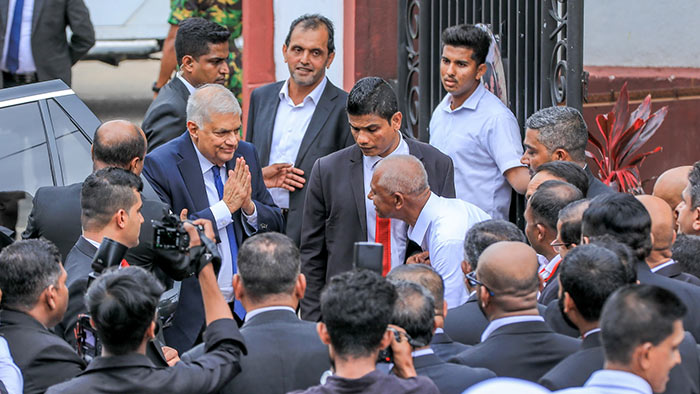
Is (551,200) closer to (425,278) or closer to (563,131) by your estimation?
(563,131)

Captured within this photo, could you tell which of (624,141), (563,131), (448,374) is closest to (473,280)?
(448,374)

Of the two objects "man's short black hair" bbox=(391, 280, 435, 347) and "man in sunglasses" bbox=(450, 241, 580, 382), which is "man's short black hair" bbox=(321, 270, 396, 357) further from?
"man in sunglasses" bbox=(450, 241, 580, 382)

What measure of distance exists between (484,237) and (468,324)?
1.19 ft

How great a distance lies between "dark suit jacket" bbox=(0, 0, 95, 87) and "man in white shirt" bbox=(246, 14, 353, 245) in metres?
2.18

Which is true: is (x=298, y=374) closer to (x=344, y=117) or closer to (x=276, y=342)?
(x=276, y=342)

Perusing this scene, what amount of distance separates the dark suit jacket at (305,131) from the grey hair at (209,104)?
0.80 meters

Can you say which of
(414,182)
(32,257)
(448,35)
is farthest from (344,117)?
(32,257)

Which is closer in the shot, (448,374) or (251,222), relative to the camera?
(448,374)

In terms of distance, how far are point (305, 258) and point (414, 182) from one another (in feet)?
2.94

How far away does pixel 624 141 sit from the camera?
23.0 ft

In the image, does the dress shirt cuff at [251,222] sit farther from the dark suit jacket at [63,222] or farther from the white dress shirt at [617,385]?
the white dress shirt at [617,385]

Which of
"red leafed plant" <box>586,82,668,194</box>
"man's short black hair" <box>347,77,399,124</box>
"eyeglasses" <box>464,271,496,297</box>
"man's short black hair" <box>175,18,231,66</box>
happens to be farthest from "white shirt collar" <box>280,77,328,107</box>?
"eyeglasses" <box>464,271,496,297</box>

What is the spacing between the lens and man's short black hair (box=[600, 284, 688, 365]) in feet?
10.00

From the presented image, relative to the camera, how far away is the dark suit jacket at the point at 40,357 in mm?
3797
